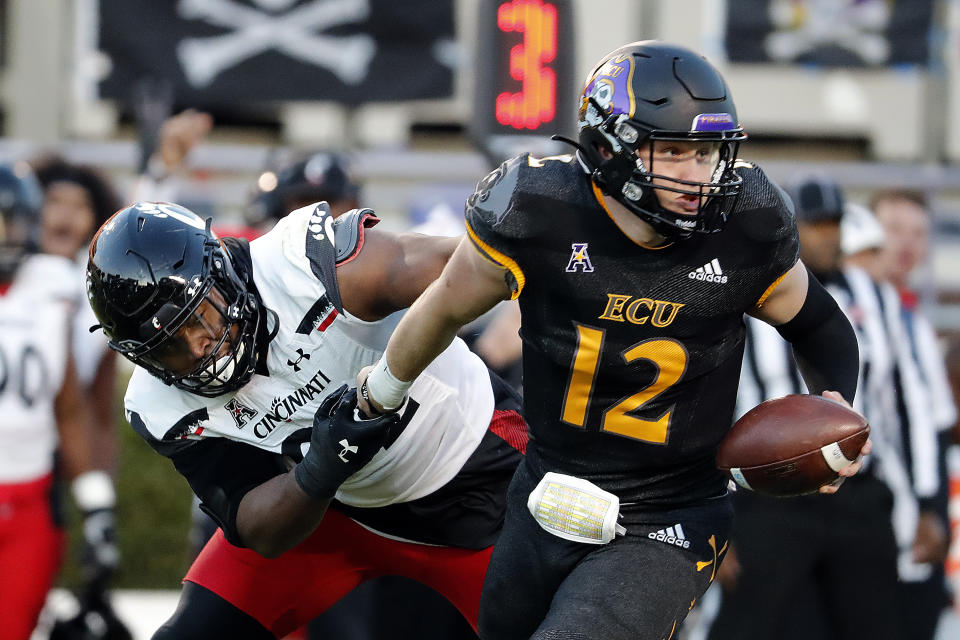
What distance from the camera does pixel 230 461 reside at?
10.6 ft

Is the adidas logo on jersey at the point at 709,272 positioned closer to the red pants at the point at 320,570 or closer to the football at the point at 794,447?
the football at the point at 794,447

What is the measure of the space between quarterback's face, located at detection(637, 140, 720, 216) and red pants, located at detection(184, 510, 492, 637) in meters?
1.22

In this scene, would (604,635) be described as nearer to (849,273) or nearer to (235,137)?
(849,273)

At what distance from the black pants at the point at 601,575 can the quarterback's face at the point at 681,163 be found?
68 centimetres

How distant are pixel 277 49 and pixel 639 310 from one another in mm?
6427

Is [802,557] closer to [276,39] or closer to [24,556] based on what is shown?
[24,556]

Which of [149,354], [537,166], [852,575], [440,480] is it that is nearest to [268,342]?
[149,354]

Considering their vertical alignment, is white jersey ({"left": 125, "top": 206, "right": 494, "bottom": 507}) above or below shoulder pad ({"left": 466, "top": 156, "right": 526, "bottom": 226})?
below

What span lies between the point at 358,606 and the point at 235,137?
6849 millimetres

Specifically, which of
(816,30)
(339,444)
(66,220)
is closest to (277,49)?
(66,220)

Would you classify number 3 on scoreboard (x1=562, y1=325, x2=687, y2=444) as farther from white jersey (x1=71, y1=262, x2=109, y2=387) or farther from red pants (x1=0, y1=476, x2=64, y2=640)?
white jersey (x1=71, y1=262, x2=109, y2=387)

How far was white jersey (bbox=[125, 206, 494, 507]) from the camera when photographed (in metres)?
3.07

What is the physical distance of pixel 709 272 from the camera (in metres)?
2.70

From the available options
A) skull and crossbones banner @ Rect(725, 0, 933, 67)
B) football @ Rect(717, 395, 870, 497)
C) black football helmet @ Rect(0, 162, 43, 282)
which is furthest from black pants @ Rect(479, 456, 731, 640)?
skull and crossbones banner @ Rect(725, 0, 933, 67)
